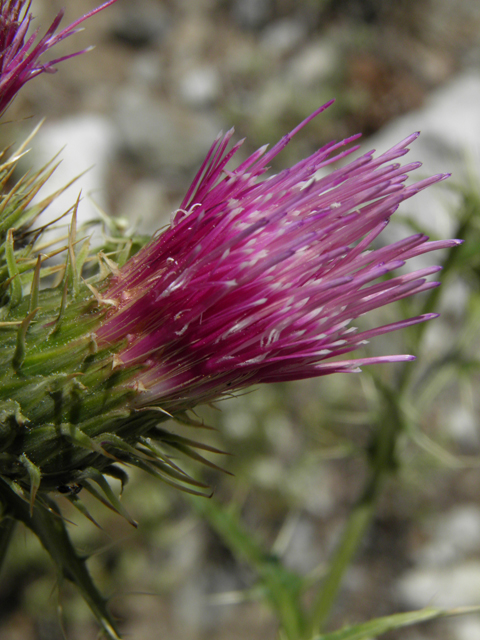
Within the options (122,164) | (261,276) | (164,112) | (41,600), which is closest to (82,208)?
(122,164)

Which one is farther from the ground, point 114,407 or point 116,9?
point 116,9

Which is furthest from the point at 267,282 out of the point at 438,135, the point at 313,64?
the point at 313,64

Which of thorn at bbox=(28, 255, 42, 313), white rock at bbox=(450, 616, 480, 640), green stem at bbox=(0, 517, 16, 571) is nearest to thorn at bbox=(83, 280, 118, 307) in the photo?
thorn at bbox=(28, 255, 42, 313)

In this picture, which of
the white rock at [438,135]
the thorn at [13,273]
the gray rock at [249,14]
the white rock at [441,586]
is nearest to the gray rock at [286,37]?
the gray rock at [249,14]

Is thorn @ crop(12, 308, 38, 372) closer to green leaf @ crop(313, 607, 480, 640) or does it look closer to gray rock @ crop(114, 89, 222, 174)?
green leaf @ crop(313, 607, 480, 640)

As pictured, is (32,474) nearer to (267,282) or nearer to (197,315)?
(197,315)

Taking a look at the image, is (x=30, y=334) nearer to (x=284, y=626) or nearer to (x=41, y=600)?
(x=284, y=626)
